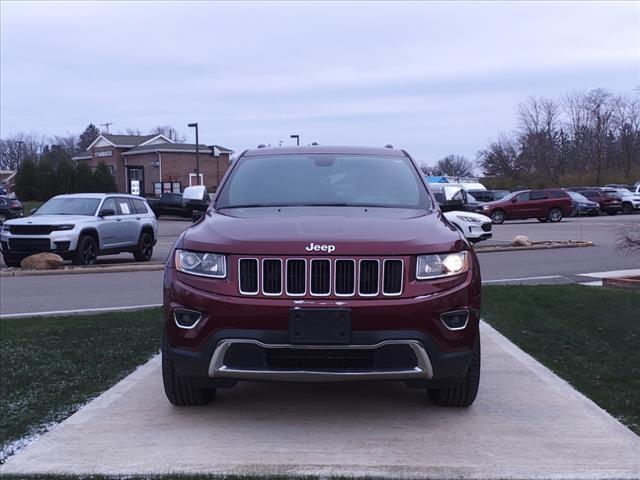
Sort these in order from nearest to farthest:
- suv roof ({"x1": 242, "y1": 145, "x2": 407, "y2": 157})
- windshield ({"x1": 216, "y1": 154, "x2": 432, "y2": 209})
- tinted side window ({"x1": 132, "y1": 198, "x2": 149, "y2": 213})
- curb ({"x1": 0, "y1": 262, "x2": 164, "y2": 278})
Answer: windshield ({"x1": 216, "y1": 154, "x2": 432, "y2": 209})
suv roof ({"x1": 242, "y1": 145, "x2": 407, "y2": 157})
curb ({"x1": 0, "y1": 262, "x2": 164, "y2": 278})
tinted side window ({"x1": 132, "y1": 198, "x2": 149, "y2": 213})

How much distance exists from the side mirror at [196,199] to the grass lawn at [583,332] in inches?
125

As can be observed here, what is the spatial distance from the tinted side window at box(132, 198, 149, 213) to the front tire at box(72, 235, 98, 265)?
2117 millimetres

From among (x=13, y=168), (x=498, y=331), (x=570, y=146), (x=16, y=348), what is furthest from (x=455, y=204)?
(x=13, y=168)

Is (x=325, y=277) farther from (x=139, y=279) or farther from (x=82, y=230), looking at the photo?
(x=82, y=230)

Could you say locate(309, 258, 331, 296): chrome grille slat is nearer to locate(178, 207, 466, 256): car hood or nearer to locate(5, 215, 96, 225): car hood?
locate(178, 207, 466, 256): car hood

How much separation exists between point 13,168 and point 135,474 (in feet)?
429

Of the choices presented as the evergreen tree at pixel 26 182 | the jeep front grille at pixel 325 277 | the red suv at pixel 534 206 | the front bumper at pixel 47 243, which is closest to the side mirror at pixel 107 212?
the front bumper at pixel 47 243

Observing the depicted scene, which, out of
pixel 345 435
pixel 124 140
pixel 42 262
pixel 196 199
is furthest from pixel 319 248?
pixel 124 140

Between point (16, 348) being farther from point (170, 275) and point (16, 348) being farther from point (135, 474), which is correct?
point (135, 474)

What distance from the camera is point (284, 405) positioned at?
16.7ft

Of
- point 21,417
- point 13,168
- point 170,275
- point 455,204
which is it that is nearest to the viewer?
point 170,275

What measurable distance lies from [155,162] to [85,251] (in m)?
53.1

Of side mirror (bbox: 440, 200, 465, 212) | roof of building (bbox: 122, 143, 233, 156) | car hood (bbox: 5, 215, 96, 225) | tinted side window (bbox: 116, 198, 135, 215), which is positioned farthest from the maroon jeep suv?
roof of building (bbox: 122, 143, 233, 156)

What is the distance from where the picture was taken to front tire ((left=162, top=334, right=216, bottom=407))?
4684 mm
